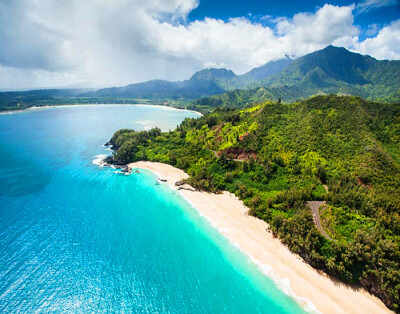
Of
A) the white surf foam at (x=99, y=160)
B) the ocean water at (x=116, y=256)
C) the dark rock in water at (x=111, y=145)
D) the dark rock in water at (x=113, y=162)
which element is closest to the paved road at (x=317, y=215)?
the ocean water at (x=116, y=256)

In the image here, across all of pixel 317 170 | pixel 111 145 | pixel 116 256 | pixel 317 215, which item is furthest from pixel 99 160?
pixel 317 170

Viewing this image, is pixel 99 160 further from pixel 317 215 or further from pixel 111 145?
pixel 317 215

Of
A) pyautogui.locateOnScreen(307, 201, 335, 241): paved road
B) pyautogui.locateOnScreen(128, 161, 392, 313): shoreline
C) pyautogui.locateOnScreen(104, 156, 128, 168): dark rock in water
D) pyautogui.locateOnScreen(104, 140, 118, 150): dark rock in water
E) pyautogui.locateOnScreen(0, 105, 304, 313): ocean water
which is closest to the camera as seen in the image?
pyautogui.locateOnScreen(128, 161, 392, 313): shoreline

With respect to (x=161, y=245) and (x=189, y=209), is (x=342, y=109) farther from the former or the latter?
(x=161, y=245)

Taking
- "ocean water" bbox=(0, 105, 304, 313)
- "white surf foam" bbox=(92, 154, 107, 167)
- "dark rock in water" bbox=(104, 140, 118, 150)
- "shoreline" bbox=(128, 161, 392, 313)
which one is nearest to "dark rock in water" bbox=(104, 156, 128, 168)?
"white surf foam" bbox=(92, 154, 107, 167)

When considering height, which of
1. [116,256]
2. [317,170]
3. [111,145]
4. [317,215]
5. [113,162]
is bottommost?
[116,256]

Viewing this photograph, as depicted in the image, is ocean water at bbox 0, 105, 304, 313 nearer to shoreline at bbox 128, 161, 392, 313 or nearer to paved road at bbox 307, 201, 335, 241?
shoreline at bbox 128, 161, 392, 313
